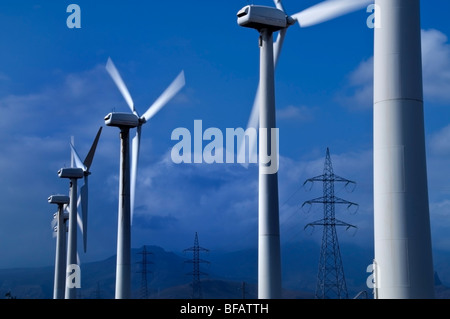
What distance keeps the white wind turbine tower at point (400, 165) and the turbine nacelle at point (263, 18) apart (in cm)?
2600

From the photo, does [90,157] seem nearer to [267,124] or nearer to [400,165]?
[267,124]

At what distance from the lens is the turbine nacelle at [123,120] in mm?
65312

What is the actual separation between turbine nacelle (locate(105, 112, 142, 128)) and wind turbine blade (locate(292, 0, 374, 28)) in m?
23.4

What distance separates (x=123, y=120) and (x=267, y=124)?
2364 centimetres

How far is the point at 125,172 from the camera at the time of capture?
65.7m

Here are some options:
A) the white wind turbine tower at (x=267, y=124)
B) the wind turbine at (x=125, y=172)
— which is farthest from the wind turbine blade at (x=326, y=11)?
the wind turbine at (x=125, y=172)

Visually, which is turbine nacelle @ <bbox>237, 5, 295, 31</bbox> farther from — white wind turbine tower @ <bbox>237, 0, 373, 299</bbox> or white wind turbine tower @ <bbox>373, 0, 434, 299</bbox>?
white wind turbine tower @ <bbox>373, 0, 434, 299</bbox>

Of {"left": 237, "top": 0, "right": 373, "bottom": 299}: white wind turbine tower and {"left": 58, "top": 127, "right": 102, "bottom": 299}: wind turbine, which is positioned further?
{"left": 58, "top": 127, "right": 102, "bottom": 299}: wind turbine

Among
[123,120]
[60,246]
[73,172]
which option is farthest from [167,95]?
[60,246]

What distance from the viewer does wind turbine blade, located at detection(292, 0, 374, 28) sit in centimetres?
2883

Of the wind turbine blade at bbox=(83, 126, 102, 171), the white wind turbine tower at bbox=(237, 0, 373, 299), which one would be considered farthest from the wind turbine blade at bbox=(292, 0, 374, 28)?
the wind turbine blade at bbox=(83, 126, 102, 171)

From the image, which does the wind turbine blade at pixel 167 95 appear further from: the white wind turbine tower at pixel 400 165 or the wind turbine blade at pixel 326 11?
the white wind turbine tower at pixel 400 165
